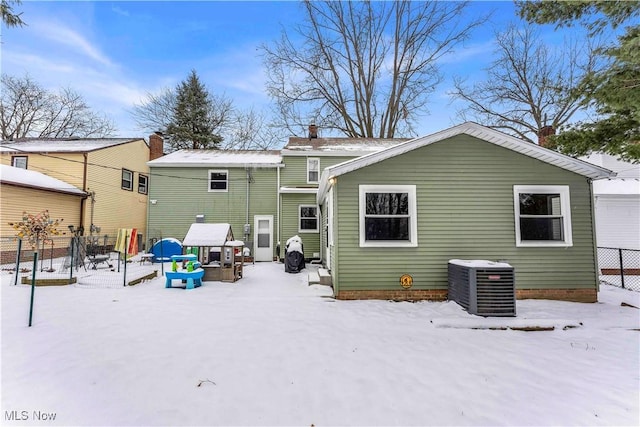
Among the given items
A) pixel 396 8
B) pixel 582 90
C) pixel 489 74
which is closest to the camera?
pixel 582 90

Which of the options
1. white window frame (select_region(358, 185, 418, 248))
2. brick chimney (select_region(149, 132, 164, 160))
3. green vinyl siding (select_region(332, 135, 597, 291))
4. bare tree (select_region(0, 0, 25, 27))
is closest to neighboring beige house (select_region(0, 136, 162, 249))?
brick chimney (select_region(149, 132, 164, 160))

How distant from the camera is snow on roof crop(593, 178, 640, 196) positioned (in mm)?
10328

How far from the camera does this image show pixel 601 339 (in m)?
4.36

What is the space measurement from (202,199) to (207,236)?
666cm

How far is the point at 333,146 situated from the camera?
1527 centimetres

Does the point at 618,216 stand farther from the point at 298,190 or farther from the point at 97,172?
the point at 97,172

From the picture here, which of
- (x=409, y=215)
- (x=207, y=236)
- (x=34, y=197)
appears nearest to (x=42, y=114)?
(x=34, y=197)

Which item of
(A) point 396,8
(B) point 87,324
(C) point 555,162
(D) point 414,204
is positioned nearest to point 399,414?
(D) point 414,204

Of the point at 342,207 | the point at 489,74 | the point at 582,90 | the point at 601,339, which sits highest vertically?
the point at 489,74

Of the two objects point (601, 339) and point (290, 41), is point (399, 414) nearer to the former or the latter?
point (601, 339)

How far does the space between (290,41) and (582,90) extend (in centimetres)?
2001

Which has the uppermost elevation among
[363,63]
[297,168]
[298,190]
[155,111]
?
[363,63]

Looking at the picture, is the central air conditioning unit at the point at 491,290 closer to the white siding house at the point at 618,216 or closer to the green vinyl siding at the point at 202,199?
the white siding house at the point at 618,216

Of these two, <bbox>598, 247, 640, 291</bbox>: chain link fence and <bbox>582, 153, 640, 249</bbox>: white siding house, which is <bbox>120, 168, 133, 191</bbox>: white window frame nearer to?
<bbox>582, 153, 640, 249</bbox>: white siding house
